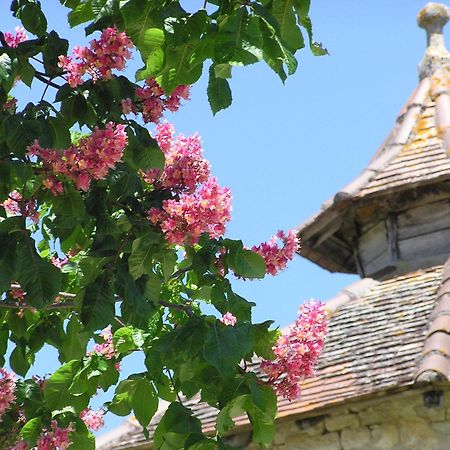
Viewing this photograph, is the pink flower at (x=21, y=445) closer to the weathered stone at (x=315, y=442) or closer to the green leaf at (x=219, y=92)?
the green leaf at (x=219, y=92)

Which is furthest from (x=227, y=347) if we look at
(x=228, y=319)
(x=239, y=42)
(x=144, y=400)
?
(x=239, y=42)

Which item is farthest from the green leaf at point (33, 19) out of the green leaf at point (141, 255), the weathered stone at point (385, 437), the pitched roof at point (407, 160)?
the pitched roof at point (407, 160)

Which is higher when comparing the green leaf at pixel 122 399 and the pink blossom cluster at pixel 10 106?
the pink blossom cluster at pixel 10 106

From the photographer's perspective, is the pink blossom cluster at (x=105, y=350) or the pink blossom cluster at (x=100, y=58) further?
the pink blossom cluster at (x=105, y=350)

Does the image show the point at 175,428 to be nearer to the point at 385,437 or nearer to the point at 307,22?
the point at 307,22

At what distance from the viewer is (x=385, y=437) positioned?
27.9 feet

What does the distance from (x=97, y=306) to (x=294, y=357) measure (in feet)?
2.59

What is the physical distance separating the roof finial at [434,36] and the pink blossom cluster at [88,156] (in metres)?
8.48

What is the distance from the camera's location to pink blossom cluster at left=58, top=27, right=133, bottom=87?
14.7 feet

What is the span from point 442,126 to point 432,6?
1.77m

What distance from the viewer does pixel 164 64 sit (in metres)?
4.24

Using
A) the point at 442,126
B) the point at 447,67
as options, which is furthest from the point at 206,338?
the point at 447,67

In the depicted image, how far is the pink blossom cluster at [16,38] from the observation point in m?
4.77

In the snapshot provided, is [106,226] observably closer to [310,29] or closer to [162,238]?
[162,238]
